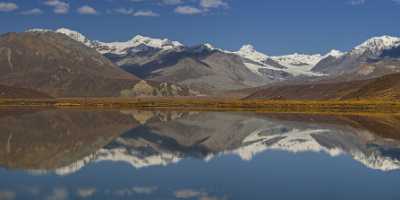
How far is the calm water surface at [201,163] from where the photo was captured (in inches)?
1304

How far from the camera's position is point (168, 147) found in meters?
60.3

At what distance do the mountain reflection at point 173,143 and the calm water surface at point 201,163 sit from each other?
93 mm

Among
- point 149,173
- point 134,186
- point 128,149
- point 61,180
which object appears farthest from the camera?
point 128,149

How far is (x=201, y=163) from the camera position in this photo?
1813 inches

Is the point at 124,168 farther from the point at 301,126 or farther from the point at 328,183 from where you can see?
the point at 301,126

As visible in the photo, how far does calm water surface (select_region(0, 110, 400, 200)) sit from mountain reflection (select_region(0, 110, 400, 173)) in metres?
0.09

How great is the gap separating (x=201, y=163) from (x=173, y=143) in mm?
19023

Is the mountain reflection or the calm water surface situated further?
the mountain reflection

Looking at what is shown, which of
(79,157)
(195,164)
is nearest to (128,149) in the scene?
(79,157)

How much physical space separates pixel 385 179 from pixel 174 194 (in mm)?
13695

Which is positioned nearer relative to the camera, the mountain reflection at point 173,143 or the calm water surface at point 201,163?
the calm water surface at point 201,163

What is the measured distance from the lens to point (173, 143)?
6488cm

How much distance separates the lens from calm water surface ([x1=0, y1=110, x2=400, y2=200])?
3312cm

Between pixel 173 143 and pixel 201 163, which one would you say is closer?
pixel 201 163
